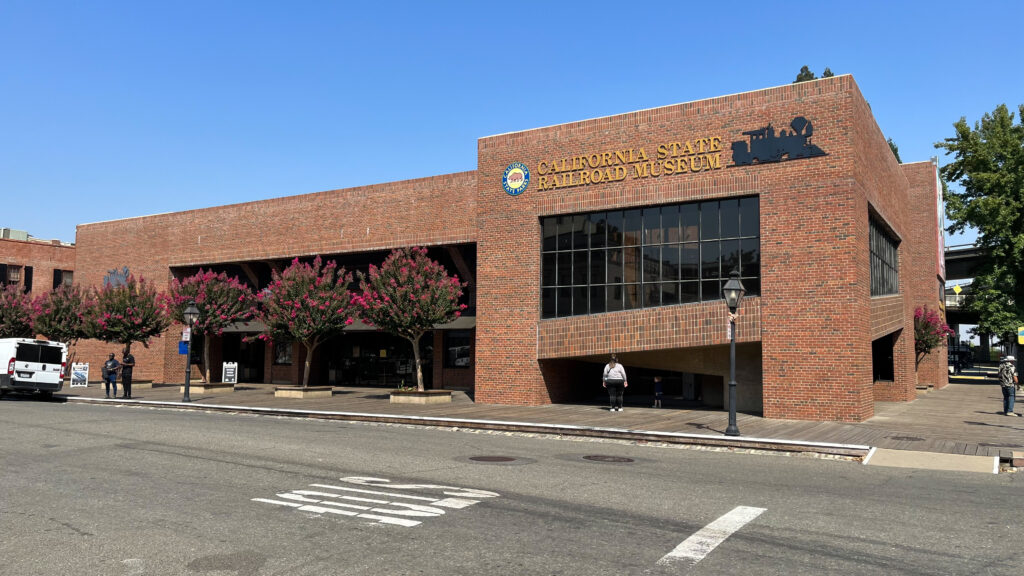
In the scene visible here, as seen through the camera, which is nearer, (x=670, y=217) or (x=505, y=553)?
(x=505, y=553)

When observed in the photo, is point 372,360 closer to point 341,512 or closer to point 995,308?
point 341,512

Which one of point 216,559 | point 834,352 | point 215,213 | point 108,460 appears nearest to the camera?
point 216,559

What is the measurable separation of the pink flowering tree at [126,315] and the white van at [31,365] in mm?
4265

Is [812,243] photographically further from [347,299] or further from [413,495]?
[347,299]

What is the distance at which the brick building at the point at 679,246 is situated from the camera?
62.1 ft

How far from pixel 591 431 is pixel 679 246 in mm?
7578

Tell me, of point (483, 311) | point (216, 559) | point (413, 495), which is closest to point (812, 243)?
point (483, 311)

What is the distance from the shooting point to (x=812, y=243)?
62.4 ft

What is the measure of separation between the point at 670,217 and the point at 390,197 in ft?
42.0

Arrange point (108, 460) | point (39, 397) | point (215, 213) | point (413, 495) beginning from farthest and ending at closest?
point (215, 213)
point (39, 397)
point (108, 460)
point (413, 495)

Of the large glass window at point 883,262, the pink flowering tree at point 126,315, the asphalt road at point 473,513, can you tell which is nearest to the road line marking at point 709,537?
the asphalt road at point 473,513

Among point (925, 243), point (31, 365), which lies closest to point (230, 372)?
point (31, 365)

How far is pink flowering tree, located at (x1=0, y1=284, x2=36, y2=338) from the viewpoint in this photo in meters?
37.5

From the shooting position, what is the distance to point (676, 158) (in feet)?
69.1
